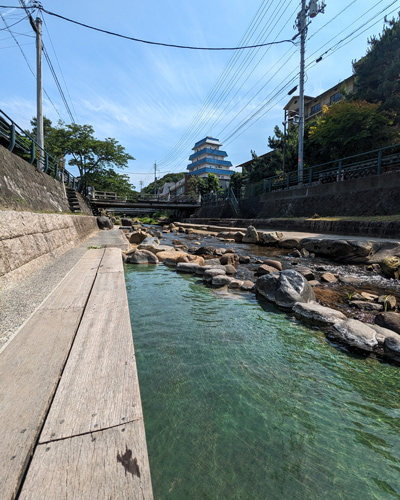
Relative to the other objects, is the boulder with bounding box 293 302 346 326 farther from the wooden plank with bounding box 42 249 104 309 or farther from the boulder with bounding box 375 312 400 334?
the wooden plank with bounding box 42 249 104 309

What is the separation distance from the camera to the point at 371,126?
15.5m

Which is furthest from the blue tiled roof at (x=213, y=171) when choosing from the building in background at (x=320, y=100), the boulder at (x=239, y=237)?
the boulder at (x=239, y=237)

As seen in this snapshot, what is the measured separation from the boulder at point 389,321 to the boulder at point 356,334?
1.15 feet

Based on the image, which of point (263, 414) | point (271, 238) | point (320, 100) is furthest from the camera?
point (320, 100)

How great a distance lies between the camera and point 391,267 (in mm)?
5387

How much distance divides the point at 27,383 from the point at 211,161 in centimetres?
6458

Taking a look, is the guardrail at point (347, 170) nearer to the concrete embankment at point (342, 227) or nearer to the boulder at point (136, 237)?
the concrete embankment at point (342, 227)

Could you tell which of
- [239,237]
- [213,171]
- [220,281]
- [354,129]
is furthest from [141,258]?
[213,171]

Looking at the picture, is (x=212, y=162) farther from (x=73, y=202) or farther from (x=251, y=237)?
(x=251, y=237)

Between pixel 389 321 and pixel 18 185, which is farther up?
pixel 18 185

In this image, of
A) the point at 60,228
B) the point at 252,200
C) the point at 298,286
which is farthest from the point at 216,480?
the point at 252,200

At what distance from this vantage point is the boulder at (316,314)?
308 cm

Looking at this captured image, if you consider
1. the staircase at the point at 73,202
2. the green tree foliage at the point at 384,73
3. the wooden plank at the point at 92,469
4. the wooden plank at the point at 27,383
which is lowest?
the wooden plank at the point at 92,469

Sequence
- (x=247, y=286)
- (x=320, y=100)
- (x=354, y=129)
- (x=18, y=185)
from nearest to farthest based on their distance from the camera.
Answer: (x=247, y=286) < (x=18, y=185) < (x=354, y=129) < (x=320, y=100)
